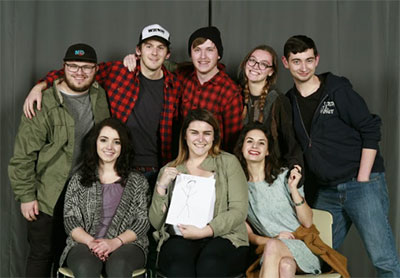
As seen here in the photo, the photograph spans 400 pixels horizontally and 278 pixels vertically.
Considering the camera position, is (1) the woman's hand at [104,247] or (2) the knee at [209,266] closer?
(2) the knee at [209,266]

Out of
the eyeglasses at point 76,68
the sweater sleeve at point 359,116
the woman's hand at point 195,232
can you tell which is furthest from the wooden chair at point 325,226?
the eyeglasses at point 76,68

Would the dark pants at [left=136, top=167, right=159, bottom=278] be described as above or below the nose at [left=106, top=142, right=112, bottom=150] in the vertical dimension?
below

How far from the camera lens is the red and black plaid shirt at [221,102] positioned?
316 cm

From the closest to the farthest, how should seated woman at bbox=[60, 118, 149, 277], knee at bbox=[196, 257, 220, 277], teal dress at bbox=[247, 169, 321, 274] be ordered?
knee at bbox=[196, 257, 220, 277] → seated woman at bbox=[60, 118, 149, 277] → teal dress at bbox=[247, 169, 321, 274]

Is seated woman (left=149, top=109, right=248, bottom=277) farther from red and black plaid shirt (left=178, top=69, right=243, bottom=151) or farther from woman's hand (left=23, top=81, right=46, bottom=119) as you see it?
woman's hand (left=23, top=81, right=46, bottom=119)

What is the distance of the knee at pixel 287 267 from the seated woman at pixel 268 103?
66cm

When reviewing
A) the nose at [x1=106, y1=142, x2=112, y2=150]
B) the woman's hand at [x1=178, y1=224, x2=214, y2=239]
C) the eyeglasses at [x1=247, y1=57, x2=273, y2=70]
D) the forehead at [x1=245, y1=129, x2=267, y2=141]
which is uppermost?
the eyeglasses at [x1=247, y1=57, x2=273, y2=70]

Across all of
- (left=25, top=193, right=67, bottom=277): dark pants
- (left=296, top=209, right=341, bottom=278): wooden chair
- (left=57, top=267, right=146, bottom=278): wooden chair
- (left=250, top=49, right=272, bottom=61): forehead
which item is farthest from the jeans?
(left=25, top=193, right=67, bottom=277): dark pants

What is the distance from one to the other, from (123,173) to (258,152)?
83 centimetres

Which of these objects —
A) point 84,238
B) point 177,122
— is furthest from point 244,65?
point 84,238

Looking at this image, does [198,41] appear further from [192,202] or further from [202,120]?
[192,202]

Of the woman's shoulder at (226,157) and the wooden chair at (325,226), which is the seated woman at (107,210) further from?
the wooden chair at (325,226)

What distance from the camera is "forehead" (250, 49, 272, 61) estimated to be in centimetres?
319

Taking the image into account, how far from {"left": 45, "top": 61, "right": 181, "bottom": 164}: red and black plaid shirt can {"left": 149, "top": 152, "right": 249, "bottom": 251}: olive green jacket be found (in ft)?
1.35
